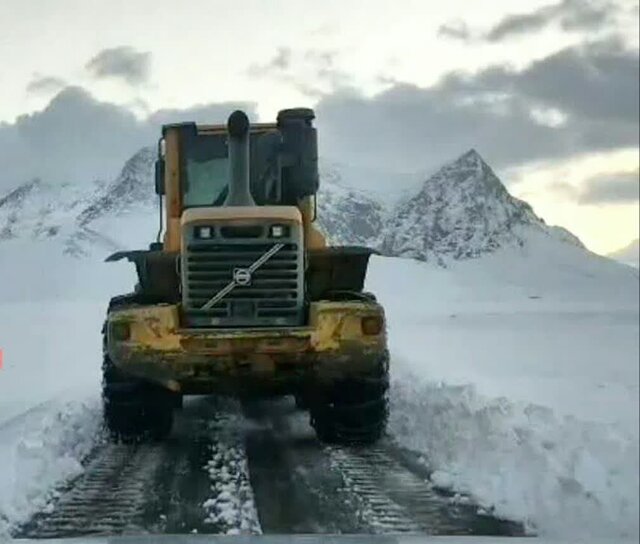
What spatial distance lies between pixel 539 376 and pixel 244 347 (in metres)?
1.45

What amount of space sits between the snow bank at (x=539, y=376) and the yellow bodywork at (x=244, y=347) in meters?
0.23

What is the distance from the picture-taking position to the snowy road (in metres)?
3.98

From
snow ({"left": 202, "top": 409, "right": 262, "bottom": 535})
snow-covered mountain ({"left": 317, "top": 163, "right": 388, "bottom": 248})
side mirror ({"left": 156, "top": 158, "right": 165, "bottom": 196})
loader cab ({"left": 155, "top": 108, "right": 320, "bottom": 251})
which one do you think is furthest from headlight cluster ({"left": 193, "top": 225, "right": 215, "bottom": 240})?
snow ({"left": 202, "top": 409, "right": 262, "bottom": 535})

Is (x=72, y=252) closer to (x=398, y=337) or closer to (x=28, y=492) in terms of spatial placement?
(x=28, y=492)

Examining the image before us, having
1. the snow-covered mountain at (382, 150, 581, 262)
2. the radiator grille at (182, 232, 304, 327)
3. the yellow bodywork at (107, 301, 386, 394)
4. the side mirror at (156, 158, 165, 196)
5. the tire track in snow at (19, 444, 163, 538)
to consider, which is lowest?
the tire track in snow at (19, 444, 163, 538)

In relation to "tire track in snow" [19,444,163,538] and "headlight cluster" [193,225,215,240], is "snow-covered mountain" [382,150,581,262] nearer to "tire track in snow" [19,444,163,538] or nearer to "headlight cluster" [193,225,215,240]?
"headlight cluster" [193,225,215,240]

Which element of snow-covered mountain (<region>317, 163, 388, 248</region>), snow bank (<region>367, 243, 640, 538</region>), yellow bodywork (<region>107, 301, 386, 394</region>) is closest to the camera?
snow bank (<region>367, 243, 640, 538</region>)

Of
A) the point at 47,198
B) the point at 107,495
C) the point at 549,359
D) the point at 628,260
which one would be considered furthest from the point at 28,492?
the point at 628,260

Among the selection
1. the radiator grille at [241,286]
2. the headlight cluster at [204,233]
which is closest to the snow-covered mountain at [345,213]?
the radiator grille at [241,286]

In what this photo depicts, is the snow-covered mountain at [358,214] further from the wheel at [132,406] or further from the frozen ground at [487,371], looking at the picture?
the wheel at [132,406]

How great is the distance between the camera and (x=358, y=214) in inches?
189

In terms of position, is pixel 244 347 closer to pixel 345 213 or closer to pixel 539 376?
pixel 345 213

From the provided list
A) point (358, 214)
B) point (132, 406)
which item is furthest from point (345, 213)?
point (132, 406)

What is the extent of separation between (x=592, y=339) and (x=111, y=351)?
2219mm
